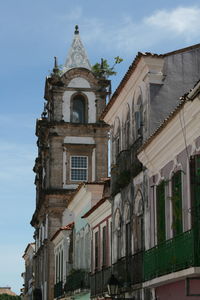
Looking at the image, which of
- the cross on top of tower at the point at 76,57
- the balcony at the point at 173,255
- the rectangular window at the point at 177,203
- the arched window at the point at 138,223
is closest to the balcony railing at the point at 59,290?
the cross on top of tower at the point at 76,57

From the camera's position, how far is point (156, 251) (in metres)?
14.4

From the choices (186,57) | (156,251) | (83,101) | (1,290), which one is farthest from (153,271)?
(1,290)

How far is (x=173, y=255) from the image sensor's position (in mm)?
13180

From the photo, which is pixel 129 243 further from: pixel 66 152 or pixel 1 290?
pixel 1 290

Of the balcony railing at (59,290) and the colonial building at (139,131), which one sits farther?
Answer: the balcony railing at (59,290)

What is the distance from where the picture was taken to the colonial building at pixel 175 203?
12.4 metres

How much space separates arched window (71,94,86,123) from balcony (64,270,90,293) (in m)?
15.2

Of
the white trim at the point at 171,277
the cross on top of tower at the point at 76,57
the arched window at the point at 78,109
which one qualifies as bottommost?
the white trim at the point at 171,277

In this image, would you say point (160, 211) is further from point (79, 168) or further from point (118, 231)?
point (79, 168)

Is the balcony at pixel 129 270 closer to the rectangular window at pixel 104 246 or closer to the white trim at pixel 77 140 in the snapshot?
the rectangular window at pixel 104 246

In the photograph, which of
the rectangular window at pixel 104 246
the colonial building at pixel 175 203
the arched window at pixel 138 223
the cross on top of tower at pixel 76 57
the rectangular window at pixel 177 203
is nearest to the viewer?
the colonial building at pixel 175 203

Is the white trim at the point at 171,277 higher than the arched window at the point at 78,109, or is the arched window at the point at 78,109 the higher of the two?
the arched window at the point at 78,109

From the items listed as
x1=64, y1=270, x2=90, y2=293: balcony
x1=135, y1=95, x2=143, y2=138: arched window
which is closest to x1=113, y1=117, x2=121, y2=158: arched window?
x1=135, y1=95, x2=143, y2=138: arched window

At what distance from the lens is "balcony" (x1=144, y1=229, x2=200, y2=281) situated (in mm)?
12094
